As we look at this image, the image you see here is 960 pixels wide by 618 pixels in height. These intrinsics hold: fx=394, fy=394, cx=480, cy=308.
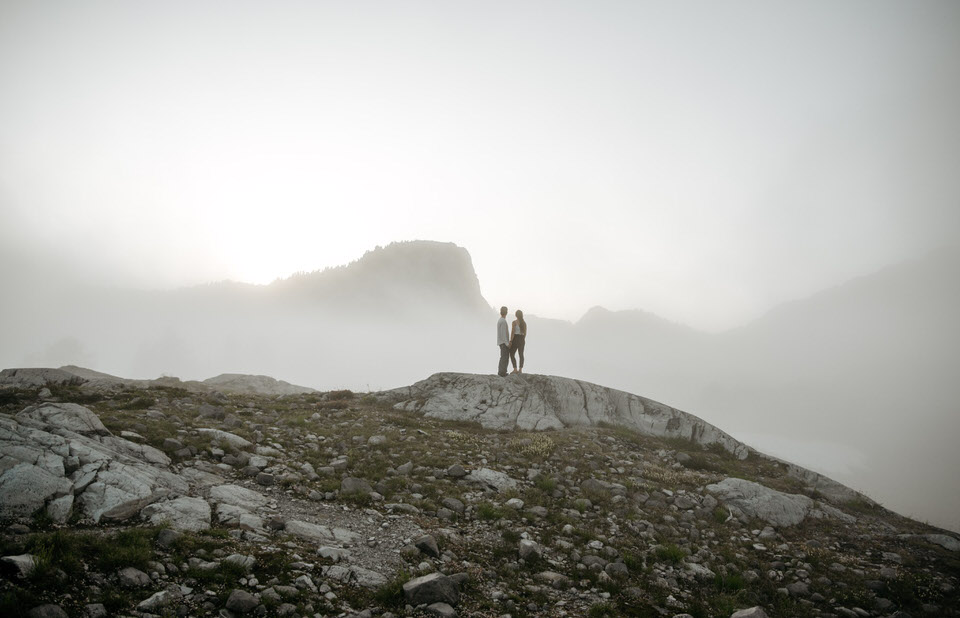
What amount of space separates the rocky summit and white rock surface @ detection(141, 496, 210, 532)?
5 cm

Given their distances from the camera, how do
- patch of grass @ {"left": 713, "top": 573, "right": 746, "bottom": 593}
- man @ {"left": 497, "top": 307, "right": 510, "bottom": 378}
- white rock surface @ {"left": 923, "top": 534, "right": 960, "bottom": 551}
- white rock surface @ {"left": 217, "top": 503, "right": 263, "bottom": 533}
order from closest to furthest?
white rock surface @ {"left": 217, "top": 503, "right": 263, "bottom": 533}
patch of grass @ {"left": 713, "top": 573, "right": 746, "bottom": 593}
white rock surface @ {"left": 923, "top": 534, "right": 960, "bottom": 551}
man @ {"left": 497, "top": 307, "right": 510, "bottom": 378}

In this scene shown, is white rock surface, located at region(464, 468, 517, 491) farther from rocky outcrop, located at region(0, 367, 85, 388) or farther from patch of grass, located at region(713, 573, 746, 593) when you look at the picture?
rocky outcrop, located at region(0, 367, 85, 388)

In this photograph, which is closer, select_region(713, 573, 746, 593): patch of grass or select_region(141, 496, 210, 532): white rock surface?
select_region(141, 496, 210, 532): white rock surface

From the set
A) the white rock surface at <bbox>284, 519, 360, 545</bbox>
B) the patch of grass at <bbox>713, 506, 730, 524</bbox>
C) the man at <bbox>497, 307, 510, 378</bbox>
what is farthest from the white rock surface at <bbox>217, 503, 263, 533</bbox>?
the man at <bbox>497, 307, 510, 378</bbox>

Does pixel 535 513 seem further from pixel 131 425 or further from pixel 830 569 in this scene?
pixel 131 425

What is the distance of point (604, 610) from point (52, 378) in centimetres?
2379

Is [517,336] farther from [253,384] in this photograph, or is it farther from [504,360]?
[253,384]

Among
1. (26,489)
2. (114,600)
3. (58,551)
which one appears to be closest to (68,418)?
(26,489)

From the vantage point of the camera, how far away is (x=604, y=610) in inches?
305

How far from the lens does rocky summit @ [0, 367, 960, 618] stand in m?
6.50

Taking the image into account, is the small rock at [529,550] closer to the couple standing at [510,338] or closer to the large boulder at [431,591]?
the large boulder at [431,591]

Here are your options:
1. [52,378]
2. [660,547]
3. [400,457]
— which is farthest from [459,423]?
[52,378]

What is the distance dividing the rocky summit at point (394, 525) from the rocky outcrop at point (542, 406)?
10.8 feet

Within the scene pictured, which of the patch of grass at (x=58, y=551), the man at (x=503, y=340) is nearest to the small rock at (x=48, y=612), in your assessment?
the patch of grass at (x=58, y=551)
